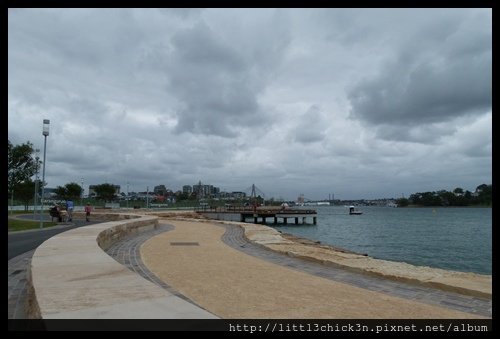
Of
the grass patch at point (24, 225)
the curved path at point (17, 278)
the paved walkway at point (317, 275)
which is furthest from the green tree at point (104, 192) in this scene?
the paved walkway at point (317, 275)

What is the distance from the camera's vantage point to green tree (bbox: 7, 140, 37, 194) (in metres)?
32.8

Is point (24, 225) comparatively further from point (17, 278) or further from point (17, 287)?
point (17, 287)

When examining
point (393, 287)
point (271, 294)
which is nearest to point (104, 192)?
point (271, 294)

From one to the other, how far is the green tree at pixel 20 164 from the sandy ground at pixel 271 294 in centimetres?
2863

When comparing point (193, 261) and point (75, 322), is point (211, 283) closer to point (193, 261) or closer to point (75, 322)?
point (193, 261)

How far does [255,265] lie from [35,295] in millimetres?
5406

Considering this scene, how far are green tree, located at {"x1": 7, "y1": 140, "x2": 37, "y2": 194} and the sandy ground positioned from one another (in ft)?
93.9

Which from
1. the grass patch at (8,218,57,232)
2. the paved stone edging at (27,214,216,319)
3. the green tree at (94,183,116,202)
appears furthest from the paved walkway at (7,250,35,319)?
the green tree at (94,183,116,202)

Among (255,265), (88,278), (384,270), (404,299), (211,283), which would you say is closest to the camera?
(88,278)

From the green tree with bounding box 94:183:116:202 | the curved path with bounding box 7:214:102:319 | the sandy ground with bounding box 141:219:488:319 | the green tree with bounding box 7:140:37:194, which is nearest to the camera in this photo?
the sandy ground with bounding box 141:219:488:319

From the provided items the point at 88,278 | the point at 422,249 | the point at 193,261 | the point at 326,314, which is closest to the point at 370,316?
the point at 326,314

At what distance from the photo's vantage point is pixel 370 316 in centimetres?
512

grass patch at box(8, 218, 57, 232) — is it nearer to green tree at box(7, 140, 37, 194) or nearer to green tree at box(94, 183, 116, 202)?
green tree at box(7, 140, 37, 194)
